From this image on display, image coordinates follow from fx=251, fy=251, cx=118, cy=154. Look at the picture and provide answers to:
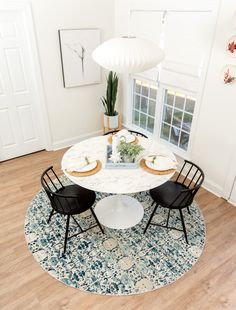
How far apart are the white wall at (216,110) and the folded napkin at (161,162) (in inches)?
37.4

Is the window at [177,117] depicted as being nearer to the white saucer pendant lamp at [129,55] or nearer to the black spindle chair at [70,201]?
the white saucer pendant lamp at [129,55]

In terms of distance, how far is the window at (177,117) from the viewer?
3.65 metres

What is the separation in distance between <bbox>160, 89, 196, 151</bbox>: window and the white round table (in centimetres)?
91

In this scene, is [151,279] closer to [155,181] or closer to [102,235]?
[102,235]

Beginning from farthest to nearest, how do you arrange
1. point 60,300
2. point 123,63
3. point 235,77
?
point 235,77
point 60,300
point 123,63

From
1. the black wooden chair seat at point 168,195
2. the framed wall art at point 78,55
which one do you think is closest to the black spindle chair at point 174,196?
the black wooden chair seat at point 168,195

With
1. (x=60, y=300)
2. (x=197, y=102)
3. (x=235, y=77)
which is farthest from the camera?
(x=197, y=102)

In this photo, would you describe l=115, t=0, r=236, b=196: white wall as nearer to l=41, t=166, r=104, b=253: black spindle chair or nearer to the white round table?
the white round table

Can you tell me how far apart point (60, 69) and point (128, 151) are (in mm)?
2289

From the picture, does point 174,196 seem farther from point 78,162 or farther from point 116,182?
point 78,162

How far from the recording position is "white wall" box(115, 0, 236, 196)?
9.28 feet

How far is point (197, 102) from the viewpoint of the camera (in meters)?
3.33

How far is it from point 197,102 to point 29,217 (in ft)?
8.58

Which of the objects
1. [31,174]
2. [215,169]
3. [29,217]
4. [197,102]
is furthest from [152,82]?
[29,217]
